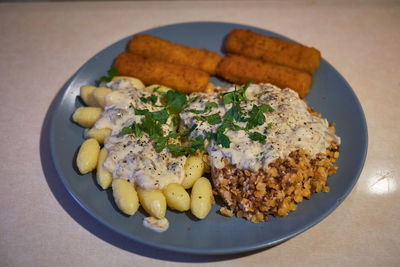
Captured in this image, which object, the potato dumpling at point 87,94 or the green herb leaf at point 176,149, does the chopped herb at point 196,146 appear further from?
the potato dumpling at point 87,94

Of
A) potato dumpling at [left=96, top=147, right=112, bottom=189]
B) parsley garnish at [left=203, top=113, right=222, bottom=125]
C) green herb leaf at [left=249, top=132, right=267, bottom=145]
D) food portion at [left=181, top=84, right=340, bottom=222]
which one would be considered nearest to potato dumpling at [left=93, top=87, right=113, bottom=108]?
potato dumpling at [left=96, top=147, right=112, bottom=189]

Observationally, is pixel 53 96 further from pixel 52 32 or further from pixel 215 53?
pixel 215 53

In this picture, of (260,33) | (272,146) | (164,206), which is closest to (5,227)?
(164,206)

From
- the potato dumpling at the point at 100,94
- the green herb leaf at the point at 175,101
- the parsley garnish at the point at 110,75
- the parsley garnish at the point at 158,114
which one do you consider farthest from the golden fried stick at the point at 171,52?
the parsley garnish at the point at 158,114

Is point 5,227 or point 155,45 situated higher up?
point 155,45

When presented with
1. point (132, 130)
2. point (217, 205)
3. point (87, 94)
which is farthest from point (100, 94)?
point (217, 205)

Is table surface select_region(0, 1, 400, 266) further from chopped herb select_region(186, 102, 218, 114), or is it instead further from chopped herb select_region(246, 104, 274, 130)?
chopped herb select_region(186, 102, 218, 114)
